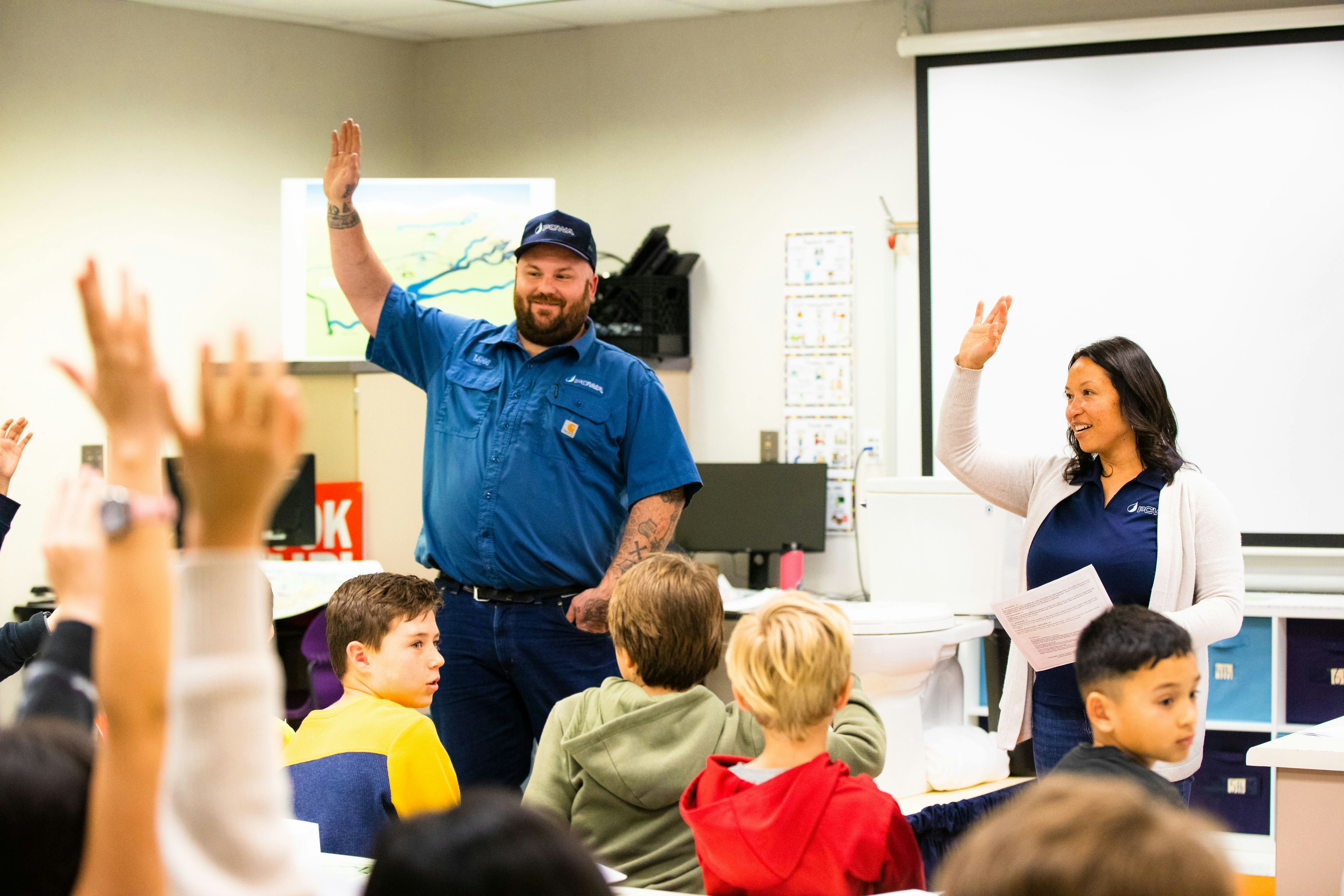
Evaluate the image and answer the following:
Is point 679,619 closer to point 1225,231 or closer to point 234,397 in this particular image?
point 234,397

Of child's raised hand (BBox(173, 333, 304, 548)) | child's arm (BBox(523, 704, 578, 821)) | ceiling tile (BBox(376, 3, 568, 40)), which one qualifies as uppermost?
ceiling tile (BBox(376, 3, 568, 40))

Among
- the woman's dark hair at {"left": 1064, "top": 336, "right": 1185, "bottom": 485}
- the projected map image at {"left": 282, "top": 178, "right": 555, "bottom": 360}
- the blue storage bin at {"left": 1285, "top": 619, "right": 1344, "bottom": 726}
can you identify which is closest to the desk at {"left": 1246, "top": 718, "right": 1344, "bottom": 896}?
the woman's dark hair at {"left": 1064, "top": 336, "right": 1185, "bottom": 485}

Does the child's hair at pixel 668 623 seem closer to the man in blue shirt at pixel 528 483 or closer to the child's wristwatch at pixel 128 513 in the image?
the man in blue shirt at pixel 528 483

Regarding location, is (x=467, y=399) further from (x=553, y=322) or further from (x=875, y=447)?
(x=875, y=447)

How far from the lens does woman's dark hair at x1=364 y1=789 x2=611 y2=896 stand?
633 mm

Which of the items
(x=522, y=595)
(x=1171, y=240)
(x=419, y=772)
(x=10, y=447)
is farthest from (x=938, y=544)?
(x=10, y=447)

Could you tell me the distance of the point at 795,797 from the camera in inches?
52.9

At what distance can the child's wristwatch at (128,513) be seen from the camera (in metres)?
0.63

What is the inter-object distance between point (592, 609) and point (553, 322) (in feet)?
1.86

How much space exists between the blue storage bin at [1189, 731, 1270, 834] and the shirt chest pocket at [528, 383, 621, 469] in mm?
2358

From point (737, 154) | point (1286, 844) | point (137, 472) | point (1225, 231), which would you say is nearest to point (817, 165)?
point (737, 154)

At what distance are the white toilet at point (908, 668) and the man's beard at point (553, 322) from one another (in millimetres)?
1339

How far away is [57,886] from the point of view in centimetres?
70

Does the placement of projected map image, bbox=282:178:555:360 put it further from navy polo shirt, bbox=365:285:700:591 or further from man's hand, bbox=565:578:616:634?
man's hand, bbox=565:578:616:634
